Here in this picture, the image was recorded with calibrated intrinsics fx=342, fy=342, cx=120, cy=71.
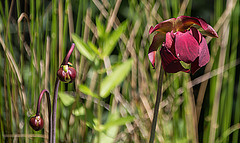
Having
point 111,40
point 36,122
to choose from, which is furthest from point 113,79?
point 36,122

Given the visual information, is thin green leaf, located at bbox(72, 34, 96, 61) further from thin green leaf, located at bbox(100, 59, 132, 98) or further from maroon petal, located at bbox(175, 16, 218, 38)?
maroon petal, located at bbox(175, 16, 218, 38)

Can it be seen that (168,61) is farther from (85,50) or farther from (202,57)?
(85,50)

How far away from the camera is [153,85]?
1231mm

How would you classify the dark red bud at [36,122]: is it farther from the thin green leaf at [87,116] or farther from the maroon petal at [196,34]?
the maroon petal at [196,34]

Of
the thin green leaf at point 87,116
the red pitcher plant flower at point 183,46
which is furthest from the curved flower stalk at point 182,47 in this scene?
the thin green leaf at point 87,116

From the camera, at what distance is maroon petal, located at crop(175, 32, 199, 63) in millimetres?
643

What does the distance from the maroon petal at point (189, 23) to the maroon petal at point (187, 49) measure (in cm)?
5

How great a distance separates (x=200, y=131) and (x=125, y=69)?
3.00ft

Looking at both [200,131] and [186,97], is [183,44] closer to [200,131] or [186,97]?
[186,97]

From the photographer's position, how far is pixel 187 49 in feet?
2.11

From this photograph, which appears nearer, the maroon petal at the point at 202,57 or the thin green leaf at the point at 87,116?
the maroon petal at the point at 202,57

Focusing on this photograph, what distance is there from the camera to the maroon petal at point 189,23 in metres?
0.68

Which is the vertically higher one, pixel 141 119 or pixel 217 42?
pixel 217 42

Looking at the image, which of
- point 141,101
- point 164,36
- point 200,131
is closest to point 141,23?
point 141,101
